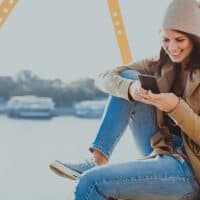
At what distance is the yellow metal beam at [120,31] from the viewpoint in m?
2.65

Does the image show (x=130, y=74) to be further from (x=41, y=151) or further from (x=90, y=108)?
(x=90, y=108)

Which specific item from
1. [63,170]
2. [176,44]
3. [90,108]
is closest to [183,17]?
[176,44]

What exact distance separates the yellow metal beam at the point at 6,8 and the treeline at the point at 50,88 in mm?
357

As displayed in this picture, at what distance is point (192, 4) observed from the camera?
59.1 inches

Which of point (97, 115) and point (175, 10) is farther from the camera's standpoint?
point (97, 115)

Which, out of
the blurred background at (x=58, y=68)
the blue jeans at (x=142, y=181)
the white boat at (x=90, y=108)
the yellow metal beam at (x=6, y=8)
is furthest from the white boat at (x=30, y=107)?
the blue jeans at (x=142, y=181)

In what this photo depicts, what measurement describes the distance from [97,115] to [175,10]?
154cm

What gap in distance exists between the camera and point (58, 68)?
2.85 metres

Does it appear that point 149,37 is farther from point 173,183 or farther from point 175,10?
point 173,183

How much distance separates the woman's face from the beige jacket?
0.22 ft

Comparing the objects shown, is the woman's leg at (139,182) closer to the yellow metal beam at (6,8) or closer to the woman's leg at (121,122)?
the woman's leg at (121,122)

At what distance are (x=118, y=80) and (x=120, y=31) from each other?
111 cm

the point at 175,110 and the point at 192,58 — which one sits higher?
the point at 192,58

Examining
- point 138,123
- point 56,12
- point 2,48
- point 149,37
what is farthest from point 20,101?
point 138,123
